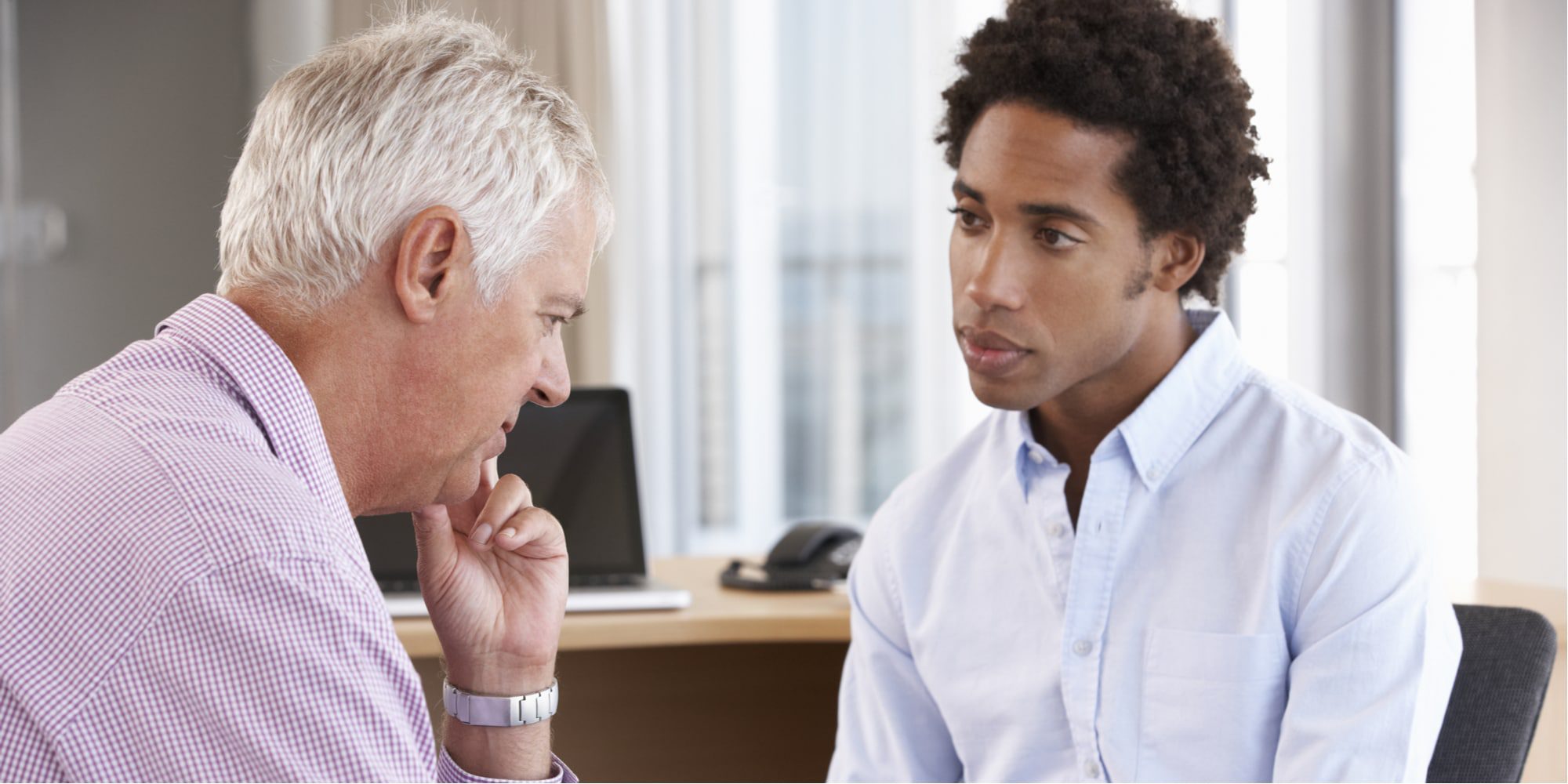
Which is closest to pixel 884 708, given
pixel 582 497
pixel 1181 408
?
pixel 1181 408

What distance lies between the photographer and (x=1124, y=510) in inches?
53.1

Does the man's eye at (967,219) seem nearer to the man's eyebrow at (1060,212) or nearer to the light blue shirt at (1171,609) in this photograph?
the man's eyebrow at (1060,212)

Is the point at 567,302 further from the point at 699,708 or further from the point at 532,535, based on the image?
the point at 699,708

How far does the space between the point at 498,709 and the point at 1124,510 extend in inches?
25.0

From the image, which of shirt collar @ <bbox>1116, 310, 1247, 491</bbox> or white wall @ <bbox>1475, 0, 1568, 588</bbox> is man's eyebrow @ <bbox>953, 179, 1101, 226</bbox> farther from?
white wall @ <bbox>1475, 0, 1568, 588</bbox>

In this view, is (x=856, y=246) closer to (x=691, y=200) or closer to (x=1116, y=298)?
(x=691, y=200)

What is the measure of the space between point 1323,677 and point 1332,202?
2.74 meters

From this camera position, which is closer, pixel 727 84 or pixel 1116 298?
pixel 1116 298

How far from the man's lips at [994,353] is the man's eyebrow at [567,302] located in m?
0.49

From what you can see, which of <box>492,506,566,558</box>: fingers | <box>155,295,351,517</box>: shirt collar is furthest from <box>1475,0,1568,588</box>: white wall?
<box>155,295,351,517</box>: shirt collar

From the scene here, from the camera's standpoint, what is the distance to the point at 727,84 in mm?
4086

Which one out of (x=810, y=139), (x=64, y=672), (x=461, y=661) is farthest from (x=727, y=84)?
(x=64, y=672)

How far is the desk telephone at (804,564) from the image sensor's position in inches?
74.1

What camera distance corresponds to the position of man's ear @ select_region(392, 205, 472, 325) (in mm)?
885
